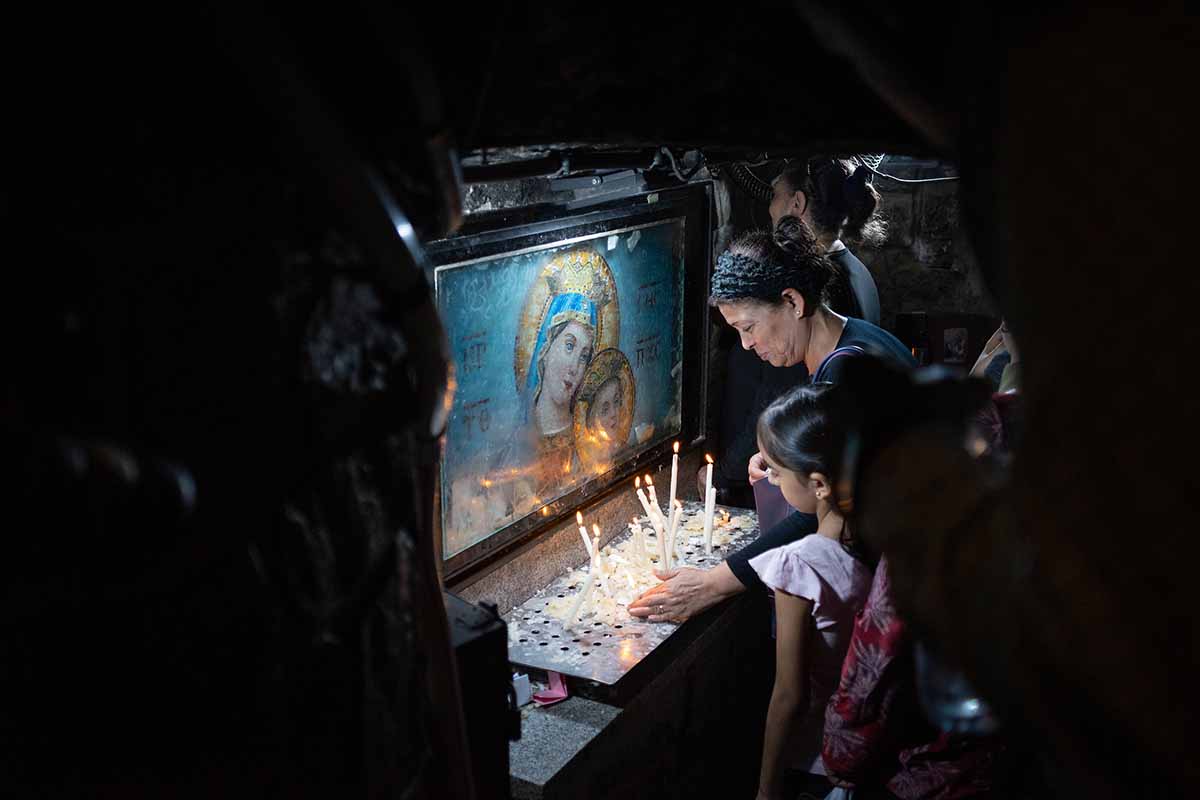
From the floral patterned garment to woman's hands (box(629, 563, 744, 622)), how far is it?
1.01 meters

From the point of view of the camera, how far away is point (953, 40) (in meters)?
1.22

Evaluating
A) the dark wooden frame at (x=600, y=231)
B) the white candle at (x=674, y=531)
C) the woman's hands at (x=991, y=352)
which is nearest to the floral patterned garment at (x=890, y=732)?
the white candle at (x=674, y=531)

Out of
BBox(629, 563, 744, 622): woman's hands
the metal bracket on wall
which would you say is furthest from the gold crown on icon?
BBox(629, 563, 744, 622): woman's hands

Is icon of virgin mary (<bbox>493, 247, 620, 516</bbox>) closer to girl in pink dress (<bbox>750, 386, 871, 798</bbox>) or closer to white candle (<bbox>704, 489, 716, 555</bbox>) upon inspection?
white candle (<bbox>704, 489, 716, 555</bbox>)

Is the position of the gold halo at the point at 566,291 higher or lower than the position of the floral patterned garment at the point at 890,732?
higher

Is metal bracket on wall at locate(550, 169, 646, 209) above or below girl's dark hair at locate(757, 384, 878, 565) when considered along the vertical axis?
above

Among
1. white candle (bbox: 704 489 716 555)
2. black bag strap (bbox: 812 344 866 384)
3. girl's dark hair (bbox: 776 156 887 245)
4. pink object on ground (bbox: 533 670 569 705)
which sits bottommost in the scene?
pink object on ground (bbox: 533 670 569 705)

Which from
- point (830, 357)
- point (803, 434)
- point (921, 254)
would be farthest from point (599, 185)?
point (921, 254)

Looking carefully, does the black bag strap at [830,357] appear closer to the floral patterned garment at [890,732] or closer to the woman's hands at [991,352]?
the woman's hands at [991,352]

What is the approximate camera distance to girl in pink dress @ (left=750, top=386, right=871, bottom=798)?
3.74 m

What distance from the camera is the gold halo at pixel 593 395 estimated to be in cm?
467

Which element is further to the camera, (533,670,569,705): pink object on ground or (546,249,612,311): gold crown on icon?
(546,249,612,311): gold crown on icon

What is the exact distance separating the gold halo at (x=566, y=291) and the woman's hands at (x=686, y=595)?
1.06 metres

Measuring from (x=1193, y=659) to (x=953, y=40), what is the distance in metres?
0.77
